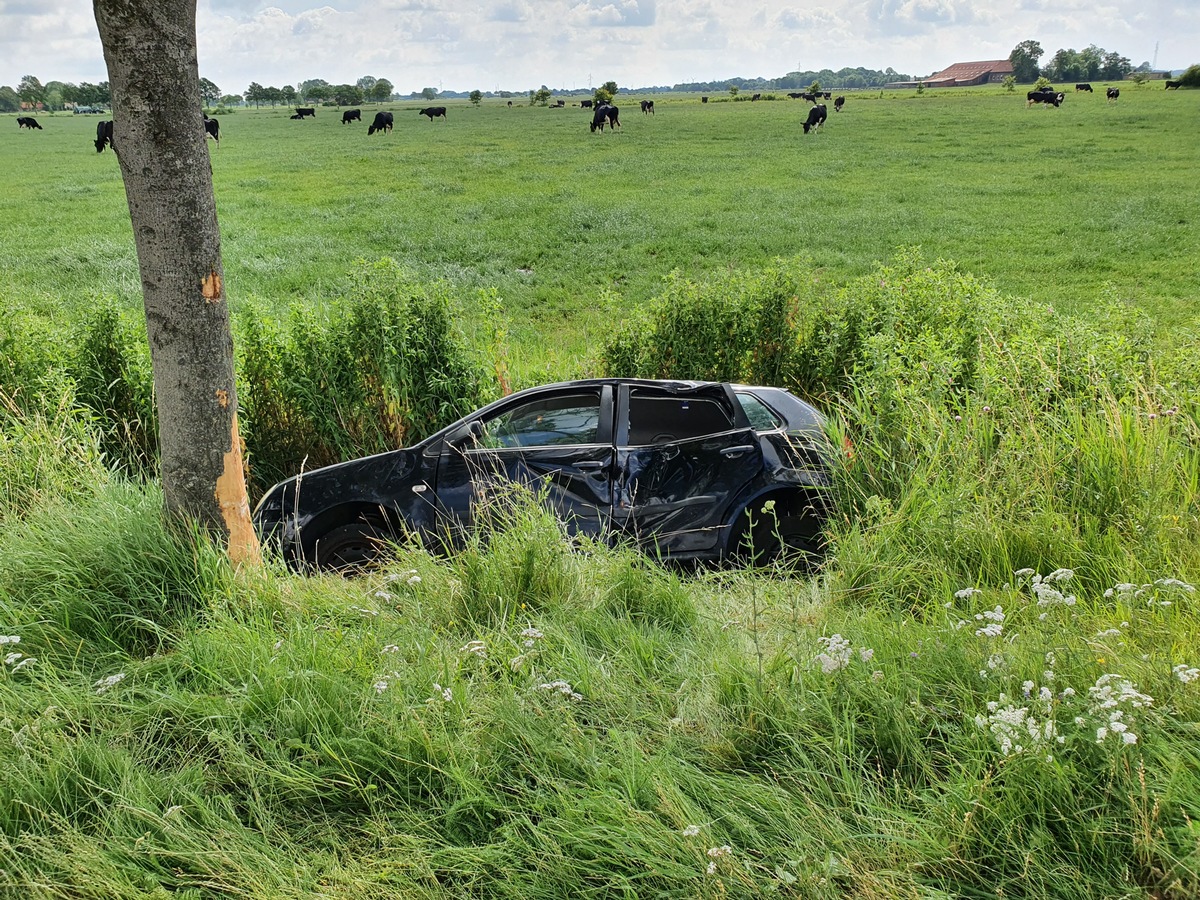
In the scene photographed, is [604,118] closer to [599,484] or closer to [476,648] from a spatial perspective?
[599,484]

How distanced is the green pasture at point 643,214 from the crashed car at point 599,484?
332 cm

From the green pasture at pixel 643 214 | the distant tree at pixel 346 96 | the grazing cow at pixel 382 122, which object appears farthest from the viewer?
the distant tree at pixel 346 96

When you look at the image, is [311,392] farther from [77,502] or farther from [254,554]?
[254,554]

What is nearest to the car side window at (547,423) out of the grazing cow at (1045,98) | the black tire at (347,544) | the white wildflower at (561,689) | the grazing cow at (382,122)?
the black tire at (347,544)

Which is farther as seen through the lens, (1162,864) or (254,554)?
(254,554)

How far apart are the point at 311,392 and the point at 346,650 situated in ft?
15.4

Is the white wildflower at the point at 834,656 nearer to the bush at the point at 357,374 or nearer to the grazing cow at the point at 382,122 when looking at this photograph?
the bush at the point at 357,374

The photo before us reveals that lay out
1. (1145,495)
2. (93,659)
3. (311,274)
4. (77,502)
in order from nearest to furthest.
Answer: (93,659) → (1145,495) → (77,502) → (311,274)

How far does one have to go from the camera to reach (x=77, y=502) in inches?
205

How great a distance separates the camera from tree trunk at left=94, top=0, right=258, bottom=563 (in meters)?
3.67

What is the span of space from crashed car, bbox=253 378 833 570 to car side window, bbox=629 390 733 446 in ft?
0.06

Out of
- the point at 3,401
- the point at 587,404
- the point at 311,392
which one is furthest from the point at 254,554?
the point at 3,401

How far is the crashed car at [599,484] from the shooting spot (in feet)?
17.6

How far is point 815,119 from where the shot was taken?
43.2 metres
